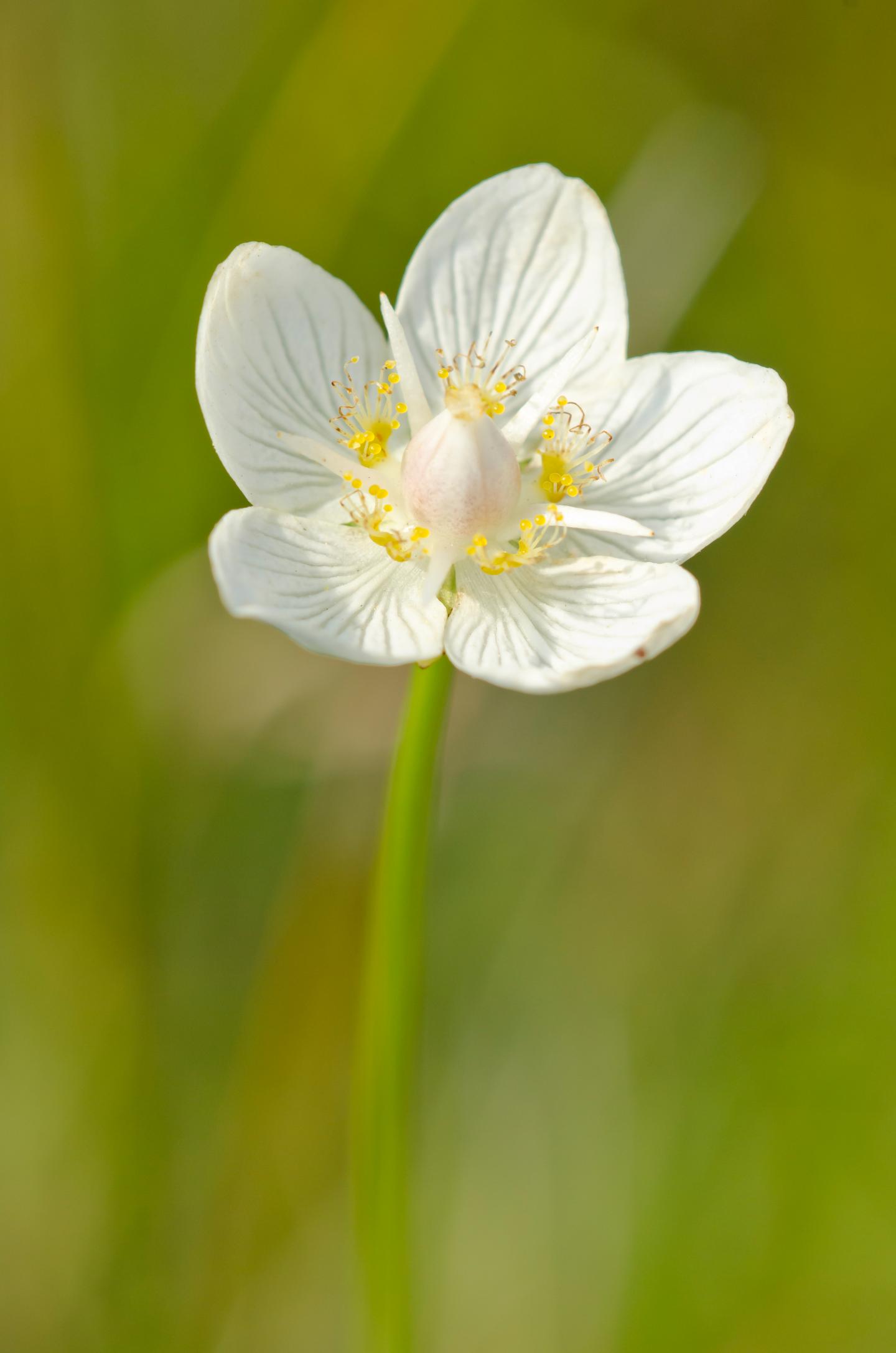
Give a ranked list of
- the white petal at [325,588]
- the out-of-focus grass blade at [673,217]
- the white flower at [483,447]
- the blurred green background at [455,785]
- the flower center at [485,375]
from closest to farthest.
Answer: the white petal at [325,588] → the white flower at [483,447] → the flower center at [485,375] → the blurred green background at [455,785] → the out-of-focus grass blade at [673,217]

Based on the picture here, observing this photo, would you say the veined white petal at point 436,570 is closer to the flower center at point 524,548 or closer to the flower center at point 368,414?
the flower center at point 524,548

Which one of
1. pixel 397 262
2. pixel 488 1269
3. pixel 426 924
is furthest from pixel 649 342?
pixel 488 1269

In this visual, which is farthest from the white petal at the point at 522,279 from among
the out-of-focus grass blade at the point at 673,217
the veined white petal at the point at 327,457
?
the out-of-focus grass blade at the point at 673,217

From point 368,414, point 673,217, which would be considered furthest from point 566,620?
point 673,217

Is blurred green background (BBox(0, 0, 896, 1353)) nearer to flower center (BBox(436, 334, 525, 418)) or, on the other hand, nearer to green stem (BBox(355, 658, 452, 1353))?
green stem (BBox(355, 658, 452, 1353))

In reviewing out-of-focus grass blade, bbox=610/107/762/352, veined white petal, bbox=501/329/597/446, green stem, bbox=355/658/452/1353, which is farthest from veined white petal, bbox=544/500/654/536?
out-of-focus grass blade, bbox=610/107/762/352

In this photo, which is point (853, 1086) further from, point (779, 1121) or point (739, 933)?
point (739, 933)
